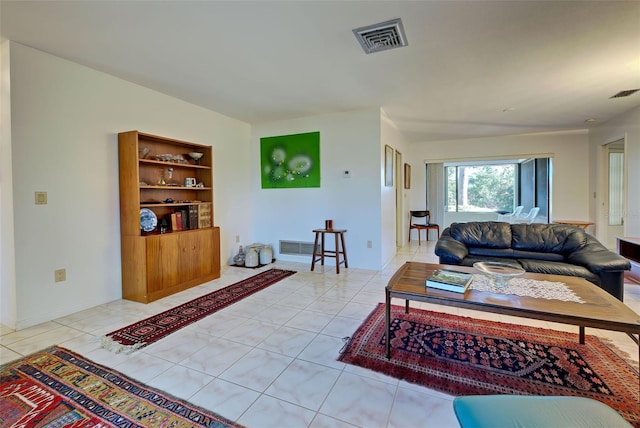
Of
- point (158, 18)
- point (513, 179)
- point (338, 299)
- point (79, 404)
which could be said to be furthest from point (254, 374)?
point (513, 179)

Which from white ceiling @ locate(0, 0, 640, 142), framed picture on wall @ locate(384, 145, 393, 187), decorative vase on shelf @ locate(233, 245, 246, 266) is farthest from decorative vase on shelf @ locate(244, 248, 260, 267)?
framed picture on wall @ locate(384, 145, 393, 187)


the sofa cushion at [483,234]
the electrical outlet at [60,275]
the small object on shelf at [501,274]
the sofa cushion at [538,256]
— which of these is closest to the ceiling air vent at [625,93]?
the sofa cushion at [483,234]

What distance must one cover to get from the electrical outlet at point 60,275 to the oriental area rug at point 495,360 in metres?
2.66

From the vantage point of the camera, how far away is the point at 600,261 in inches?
109

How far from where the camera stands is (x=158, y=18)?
2041mm

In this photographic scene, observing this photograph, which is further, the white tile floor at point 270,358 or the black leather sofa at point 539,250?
the black leather sofa at point 539,250

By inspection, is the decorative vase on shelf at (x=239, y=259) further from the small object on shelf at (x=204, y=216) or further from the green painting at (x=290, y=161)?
the green painting at (x=290, y=161)

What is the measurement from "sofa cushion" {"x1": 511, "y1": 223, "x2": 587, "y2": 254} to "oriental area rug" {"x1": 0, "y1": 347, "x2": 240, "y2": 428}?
11.9 ft

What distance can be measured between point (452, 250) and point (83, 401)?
131 inches

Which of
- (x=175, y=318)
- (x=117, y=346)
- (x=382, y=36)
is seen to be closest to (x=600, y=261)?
(x=382, y=36)

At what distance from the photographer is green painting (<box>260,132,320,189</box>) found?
4.62 meters

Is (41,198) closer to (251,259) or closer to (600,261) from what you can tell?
(251,259)

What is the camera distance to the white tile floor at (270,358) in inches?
58.8

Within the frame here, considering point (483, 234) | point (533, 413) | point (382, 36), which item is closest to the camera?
point (533, 413)
